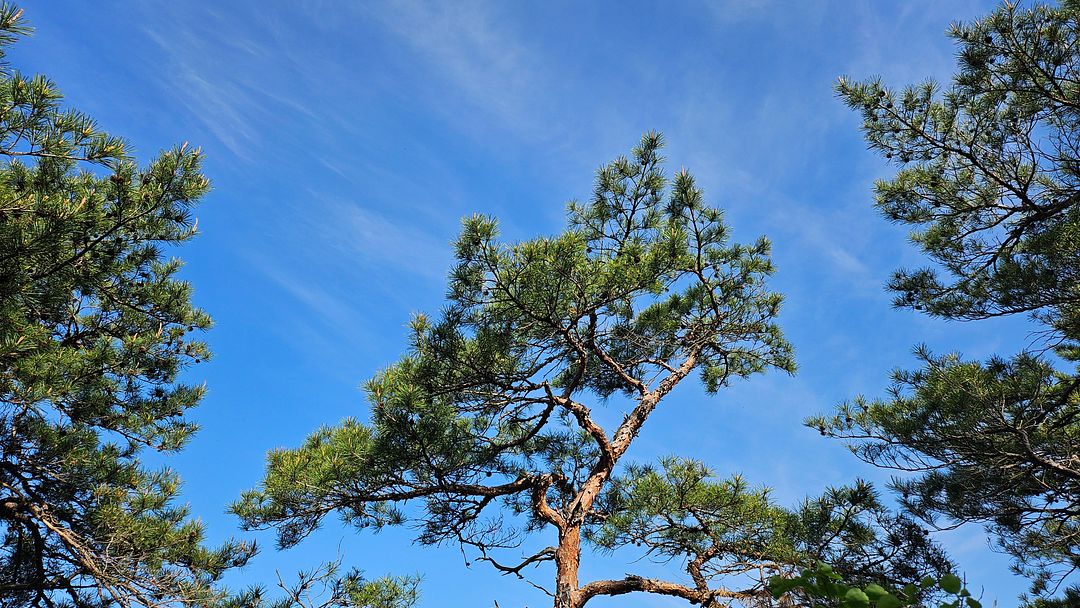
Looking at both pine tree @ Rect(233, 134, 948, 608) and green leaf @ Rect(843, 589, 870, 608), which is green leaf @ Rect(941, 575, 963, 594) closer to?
green leaf @ Rect(843, 589, 870, 608)

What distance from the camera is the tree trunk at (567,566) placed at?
386 centimetres

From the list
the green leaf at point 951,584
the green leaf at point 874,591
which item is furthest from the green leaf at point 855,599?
the green leaf at point 951,584

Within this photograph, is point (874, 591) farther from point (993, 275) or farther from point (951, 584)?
point (993, 275)

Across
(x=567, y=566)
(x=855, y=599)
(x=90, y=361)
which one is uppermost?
(x=90, y=361)

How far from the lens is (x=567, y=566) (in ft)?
13.0

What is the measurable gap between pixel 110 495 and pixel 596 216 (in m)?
3.59

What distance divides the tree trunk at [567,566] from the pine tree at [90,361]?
2.02 metres

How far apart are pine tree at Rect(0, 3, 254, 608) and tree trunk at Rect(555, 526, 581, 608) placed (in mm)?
2015

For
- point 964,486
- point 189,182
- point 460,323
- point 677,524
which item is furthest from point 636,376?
point 189,182

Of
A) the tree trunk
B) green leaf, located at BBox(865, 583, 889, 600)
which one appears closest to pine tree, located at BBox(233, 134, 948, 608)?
the tree trunk

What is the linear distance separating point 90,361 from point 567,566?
3228mm

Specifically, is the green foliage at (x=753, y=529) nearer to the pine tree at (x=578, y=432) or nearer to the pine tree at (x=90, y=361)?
the pine tree at (x=578, y=432)

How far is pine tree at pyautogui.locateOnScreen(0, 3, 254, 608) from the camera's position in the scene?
3.29m

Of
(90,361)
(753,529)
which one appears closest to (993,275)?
(753,529)
